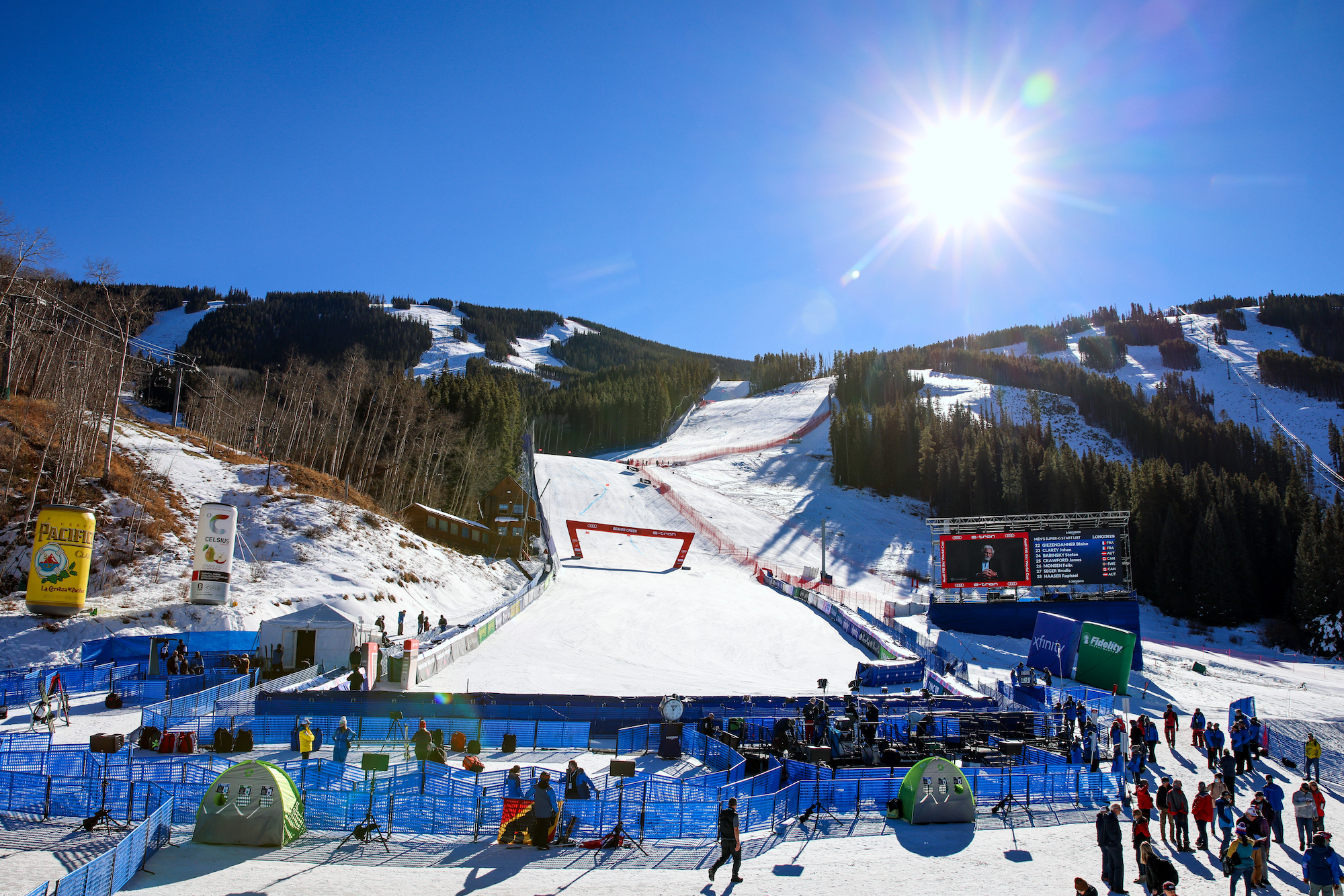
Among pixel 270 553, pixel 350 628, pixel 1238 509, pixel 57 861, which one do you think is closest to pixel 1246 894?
pixel 57 861

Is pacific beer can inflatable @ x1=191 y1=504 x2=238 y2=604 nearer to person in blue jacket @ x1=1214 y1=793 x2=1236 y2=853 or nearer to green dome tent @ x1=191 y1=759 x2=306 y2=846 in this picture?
green dome tent @ x1=191 y1=759 x2=306 y2=846

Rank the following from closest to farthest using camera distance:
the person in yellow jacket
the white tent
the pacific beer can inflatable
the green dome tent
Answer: the green dome tent < the person in yellow jacket < the white tent < the pacific beer can inflatable

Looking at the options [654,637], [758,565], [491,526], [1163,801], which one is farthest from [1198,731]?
[491,526]

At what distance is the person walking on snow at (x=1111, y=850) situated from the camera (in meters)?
10.0

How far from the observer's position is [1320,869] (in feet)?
30.6

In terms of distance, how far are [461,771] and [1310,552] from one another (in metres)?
66.2

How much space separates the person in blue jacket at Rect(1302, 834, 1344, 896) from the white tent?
24696mm

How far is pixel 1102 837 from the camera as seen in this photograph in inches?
399

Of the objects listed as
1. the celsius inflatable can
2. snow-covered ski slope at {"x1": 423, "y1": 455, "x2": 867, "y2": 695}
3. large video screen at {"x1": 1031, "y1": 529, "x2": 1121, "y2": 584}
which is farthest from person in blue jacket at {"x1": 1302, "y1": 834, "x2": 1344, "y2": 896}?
the celsius inflatable can

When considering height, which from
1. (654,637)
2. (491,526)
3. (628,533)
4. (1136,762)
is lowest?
(1136,762)

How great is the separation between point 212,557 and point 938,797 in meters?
28.4

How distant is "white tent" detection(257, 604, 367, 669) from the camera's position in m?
25.1

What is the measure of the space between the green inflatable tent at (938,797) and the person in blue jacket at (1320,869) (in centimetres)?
496

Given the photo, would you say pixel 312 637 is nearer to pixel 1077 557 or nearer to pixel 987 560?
pixel 987 560
